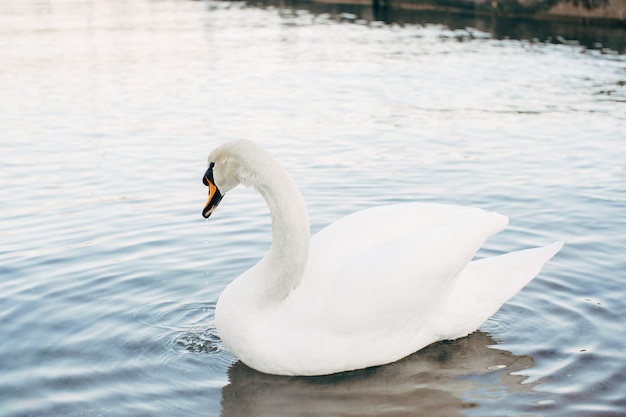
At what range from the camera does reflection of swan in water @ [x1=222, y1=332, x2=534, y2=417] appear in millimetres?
5078

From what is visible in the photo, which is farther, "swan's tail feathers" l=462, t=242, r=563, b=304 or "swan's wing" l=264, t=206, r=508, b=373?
"swan's tail feathers" l=462, t=242, r=563, b=304

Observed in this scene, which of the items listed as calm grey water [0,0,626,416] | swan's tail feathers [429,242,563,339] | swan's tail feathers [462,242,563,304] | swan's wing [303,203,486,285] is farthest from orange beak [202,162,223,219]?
swan's tail feathers [462,242,563,304]

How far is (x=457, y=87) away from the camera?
16562mm

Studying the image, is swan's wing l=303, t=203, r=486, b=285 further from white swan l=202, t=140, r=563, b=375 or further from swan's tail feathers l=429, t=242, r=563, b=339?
swan's tail feathers l=429, t=242, r=563, b=339

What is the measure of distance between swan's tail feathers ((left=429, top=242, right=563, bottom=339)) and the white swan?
10cm

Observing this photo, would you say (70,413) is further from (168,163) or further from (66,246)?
(168,163)

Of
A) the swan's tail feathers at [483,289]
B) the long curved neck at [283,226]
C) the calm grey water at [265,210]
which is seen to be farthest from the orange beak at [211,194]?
the swan's tail feathers at [483,289]

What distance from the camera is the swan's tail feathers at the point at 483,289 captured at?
569 centimetres

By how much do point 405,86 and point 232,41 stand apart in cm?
909

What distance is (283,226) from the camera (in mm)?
5328

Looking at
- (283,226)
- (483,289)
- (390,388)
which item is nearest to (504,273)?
(483,289)

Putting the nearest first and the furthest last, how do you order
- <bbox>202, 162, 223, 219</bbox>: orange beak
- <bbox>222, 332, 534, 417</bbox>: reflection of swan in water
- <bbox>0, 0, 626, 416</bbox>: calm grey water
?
1. <bbox>222, 332, 534, 417</bbox>: reflection of swan in water
2. <bbox>0, 0, 626, 416</bbox>: calm grey water
3. <bbox>202, 162, 223, 219</bbox>: orange beak

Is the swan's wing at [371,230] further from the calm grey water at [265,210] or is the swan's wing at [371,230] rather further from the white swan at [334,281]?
the calm grey water at [265,210]

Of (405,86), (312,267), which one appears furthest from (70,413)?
(405,86)
